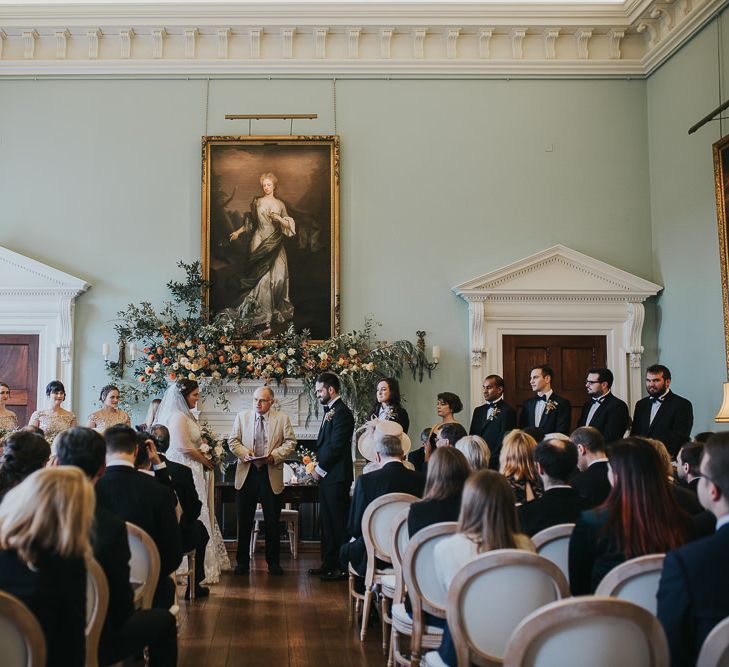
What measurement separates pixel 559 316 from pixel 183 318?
497cm

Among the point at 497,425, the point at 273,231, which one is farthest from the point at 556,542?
the point at 273,231

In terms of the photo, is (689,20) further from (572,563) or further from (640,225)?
(572,563)

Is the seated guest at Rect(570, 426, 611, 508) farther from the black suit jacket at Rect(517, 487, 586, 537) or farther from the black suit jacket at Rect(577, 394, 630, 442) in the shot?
the black suit jacket at Rect(577, 394, 630, 442)

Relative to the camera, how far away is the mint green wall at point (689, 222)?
970cm

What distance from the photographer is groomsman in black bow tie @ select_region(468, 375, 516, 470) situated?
924cm

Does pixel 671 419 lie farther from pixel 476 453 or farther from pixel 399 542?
pixel 399 542

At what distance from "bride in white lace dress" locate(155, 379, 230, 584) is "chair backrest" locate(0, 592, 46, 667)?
480 cm

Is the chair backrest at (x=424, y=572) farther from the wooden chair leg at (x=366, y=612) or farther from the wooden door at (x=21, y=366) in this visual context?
the wooden door at (x=21, y=366)

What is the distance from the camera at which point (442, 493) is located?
15.4 feet

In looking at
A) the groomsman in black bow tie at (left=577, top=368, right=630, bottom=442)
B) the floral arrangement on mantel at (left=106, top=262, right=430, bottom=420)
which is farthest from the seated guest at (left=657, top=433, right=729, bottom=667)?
the floral arrangement on mantel at (left=106, top=262, right=430, bottom=420)

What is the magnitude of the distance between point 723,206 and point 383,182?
4325 millimetres

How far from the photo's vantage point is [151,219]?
1128 centimetres

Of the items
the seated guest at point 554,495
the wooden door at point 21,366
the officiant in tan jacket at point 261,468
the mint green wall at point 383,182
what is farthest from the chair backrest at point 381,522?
the wooden door at point 21,366

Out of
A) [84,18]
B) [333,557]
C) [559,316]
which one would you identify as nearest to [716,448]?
[333,557]
